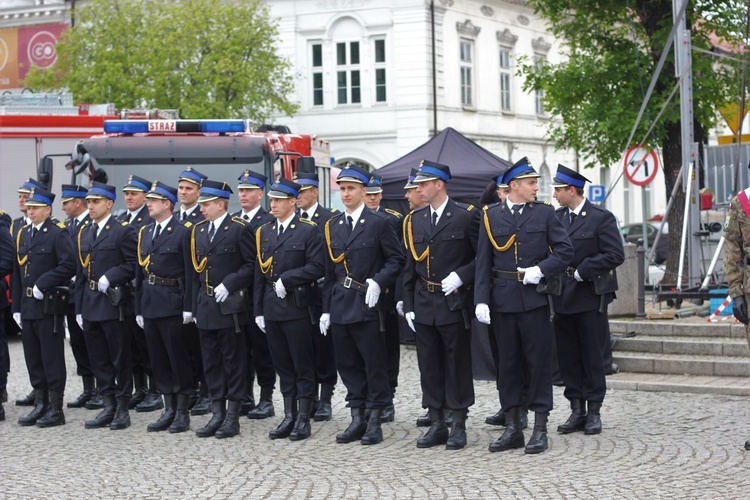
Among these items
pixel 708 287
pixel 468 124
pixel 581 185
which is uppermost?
pixel 468 124

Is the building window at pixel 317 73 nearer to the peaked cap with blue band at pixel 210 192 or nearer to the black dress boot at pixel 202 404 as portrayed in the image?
the black dress boot at pixel 202 404

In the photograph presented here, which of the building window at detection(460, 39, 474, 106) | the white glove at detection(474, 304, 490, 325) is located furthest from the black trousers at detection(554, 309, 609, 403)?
the building window at detection(460, 39, 474, 106)

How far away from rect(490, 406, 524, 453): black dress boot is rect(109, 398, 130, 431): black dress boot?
342 cm

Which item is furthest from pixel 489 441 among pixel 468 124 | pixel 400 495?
pixel 468 124

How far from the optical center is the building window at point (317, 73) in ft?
135

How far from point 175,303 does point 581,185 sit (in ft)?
11.5

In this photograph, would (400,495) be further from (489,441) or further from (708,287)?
(708,287)

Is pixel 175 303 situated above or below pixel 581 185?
below

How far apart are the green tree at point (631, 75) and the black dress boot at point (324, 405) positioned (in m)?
8.80

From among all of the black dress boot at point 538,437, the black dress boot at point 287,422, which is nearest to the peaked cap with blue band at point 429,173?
the black dress boot at point 538,437

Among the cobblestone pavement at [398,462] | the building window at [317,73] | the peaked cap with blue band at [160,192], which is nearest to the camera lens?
the cobblestone pavement at [398,462]

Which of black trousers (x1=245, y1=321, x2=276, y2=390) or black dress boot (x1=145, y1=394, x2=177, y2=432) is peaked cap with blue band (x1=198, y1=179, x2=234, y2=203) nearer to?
black trousers (x1=245, y1=321, x2=276, y2=390)

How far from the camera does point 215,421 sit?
34.7ft

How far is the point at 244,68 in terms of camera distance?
3516 cm
